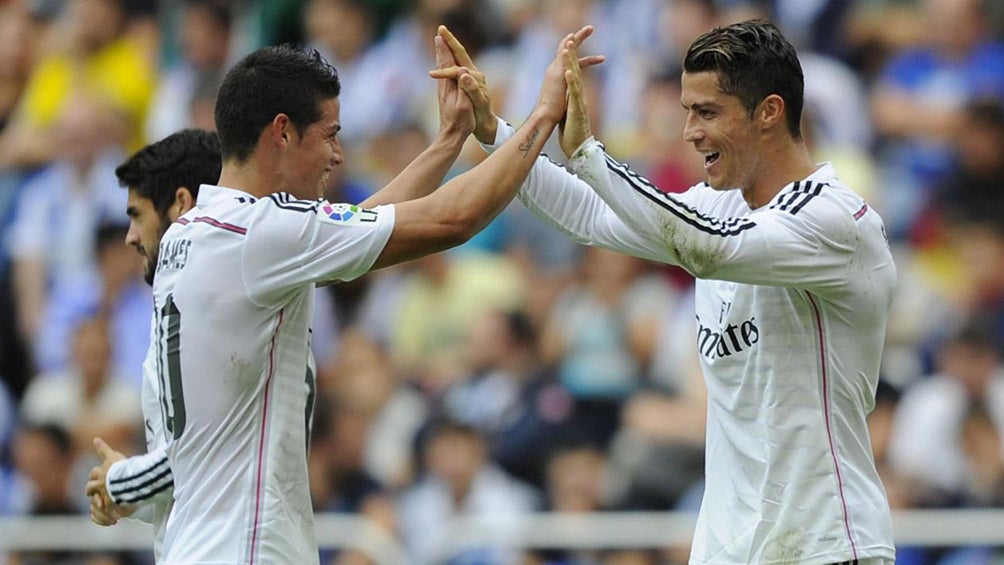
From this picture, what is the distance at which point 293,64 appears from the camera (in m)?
5.12

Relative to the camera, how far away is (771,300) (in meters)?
5.19

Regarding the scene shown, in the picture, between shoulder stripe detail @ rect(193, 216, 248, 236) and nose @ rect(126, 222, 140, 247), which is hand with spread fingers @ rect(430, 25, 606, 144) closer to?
shoulder stripe detail @ rect(193, 216, 248, 236)

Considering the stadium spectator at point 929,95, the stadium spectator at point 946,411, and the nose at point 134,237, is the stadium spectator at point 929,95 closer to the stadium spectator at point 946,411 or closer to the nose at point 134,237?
the stadium spectator at point 946,411

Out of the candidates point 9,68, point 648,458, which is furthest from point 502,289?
point 9,68

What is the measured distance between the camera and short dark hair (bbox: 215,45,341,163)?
199 inches

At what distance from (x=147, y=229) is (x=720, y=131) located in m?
1.95

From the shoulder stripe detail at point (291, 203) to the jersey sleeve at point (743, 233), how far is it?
Answer: 81cm

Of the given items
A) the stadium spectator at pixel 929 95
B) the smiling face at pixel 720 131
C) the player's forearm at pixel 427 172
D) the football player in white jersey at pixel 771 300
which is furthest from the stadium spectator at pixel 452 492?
the smiling face at pixel 720 131

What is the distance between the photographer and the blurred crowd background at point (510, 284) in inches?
376

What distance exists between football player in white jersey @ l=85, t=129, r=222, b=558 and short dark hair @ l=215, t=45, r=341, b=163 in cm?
66

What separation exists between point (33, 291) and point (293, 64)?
7684 mm

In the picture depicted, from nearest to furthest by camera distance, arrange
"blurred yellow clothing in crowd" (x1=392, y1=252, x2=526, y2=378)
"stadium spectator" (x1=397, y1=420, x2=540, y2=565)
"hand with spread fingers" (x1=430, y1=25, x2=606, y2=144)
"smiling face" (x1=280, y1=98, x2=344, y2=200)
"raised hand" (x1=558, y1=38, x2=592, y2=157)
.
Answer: "smiling face" (x1=280, y1=98, x2=344, y2=200) < "raised hand" (x1=558, y1=38, x2=592, y2=157) < "hand with spread fingers" (x1=430, y1=25, x2=606, y2=144) < "stadium spectator" (x1=397, y1=420, x2=540, y2=565) < "blurred yellow clothing in crowd" (x1=392, y1=252, x2=526, y2=378)

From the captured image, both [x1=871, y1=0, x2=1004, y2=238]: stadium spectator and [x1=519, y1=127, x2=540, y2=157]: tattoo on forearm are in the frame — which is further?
[x1=871, y1=0, x2=1004, y2=238]: stadium spectator

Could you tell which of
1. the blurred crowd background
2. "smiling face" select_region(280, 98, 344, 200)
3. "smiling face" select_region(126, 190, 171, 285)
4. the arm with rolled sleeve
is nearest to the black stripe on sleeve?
"smiling face" select_region(126, 190, 171, 285)
